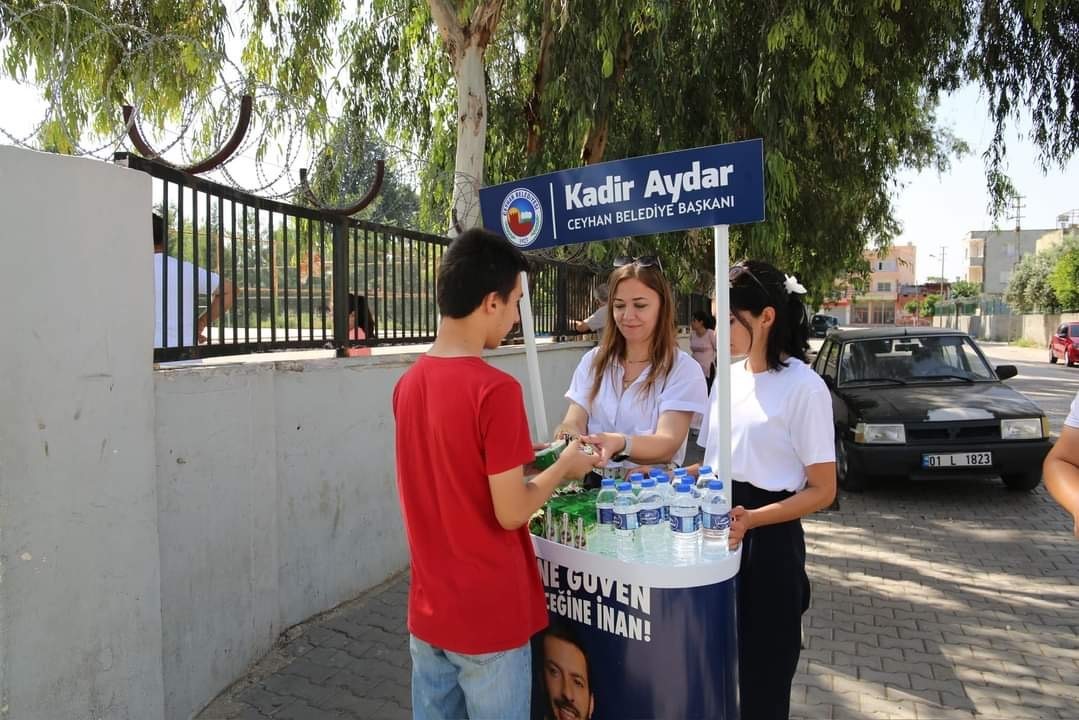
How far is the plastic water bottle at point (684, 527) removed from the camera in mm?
2225

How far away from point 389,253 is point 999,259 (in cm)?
10465

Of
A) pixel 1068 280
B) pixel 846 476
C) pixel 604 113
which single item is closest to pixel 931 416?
pixel 846 476

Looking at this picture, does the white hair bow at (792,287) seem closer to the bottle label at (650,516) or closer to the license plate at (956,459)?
the bottle label at (650,516)

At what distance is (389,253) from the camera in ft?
18.5

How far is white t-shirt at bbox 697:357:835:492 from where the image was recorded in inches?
98.2

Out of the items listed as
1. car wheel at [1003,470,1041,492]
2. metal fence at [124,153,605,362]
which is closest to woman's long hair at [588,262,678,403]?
metal fence at [124,153,605,362]

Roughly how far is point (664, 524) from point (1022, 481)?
23.4 ft

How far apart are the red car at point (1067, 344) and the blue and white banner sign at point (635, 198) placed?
102ft

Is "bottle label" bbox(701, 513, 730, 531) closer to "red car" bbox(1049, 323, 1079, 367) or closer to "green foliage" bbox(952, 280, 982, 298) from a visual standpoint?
"red car" bbox(1049, 323, 1079, 367)

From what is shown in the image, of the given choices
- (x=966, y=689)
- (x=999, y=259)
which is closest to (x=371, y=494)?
(x=966, y=689)

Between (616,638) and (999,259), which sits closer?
(616,638)

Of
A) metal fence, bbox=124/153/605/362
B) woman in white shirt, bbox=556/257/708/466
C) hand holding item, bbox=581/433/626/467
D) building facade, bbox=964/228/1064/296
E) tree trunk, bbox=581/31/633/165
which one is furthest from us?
building facade, bbox=964/228/1064/296

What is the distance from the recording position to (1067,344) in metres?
28.4

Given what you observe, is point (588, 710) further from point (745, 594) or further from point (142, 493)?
point (142, 493)
